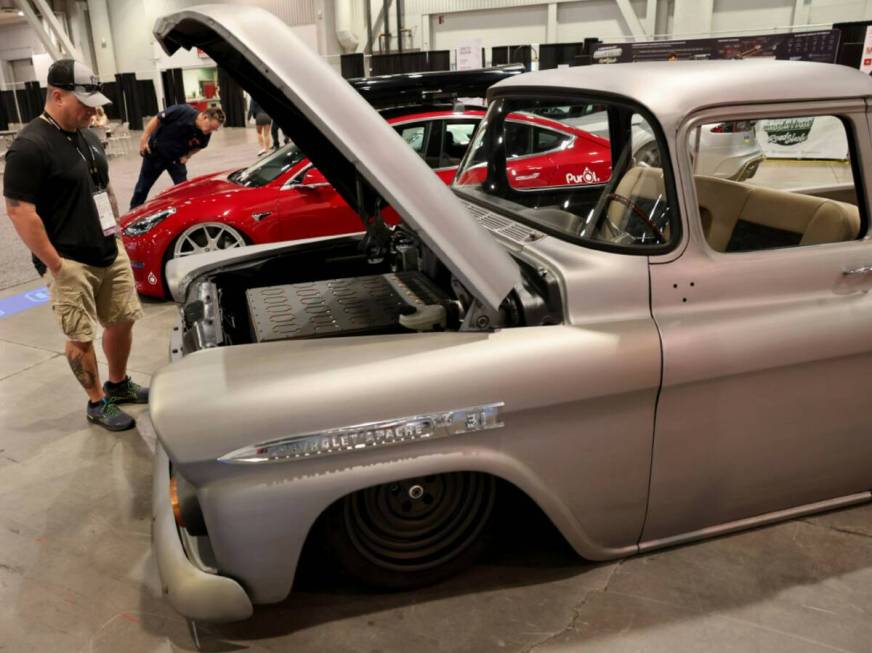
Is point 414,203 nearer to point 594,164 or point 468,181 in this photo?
point 594,164

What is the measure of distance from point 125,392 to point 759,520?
344 cm

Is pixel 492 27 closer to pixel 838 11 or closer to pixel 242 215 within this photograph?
→ pixel 838 11

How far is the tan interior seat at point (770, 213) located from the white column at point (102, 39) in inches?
1209

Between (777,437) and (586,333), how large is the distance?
842mm

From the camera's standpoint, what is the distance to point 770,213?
115 inches

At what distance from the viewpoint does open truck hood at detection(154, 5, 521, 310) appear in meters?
1.83

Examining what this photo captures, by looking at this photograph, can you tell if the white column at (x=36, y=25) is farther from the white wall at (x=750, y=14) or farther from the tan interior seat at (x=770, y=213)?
the tan interior seat at (x=770, y=213)

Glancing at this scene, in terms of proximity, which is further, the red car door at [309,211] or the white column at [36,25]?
the white column at [36,25]

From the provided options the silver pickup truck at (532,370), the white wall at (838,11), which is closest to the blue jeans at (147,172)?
the silver pickup truck at (532,370)

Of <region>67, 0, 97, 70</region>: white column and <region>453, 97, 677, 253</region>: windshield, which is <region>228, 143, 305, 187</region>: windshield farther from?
<region>67, 0, 97, 70</region>: white column

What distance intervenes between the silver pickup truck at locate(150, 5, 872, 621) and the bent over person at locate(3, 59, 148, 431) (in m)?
1.10

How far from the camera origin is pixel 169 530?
221 centimetres

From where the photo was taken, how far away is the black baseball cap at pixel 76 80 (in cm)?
322

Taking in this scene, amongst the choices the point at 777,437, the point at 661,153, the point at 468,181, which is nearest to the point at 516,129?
the point at 468,181
